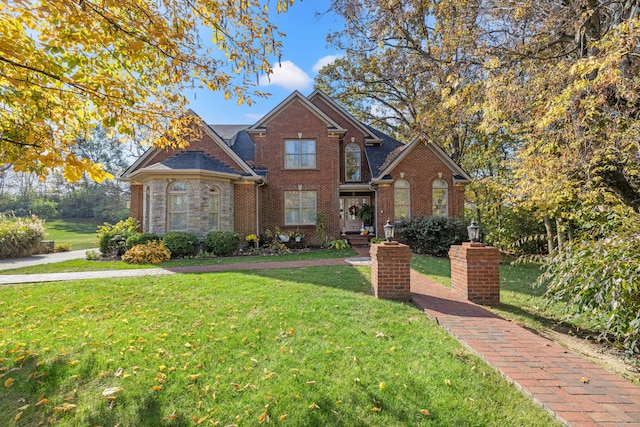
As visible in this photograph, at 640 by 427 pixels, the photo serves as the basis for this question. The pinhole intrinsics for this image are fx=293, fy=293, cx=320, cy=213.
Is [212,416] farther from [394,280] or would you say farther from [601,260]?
[601,260]

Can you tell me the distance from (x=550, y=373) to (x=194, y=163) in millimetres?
13514

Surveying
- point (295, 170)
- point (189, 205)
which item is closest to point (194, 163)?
point (189, 205)

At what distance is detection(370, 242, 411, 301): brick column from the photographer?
5559 millimetres

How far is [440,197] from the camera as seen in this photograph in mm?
15695

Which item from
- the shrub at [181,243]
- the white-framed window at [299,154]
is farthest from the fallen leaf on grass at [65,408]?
the white-framed window at [299,154]

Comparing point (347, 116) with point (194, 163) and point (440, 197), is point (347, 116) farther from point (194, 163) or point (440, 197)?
point (194, 163)

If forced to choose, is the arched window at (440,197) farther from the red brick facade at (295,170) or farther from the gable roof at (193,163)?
the gable roof at (193,163)

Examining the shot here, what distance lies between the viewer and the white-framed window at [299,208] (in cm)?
1583

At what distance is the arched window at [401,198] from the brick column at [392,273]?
1022 centimetres

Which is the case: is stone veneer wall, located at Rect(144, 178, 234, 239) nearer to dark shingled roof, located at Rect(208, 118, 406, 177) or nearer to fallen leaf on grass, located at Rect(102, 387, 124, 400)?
dark shingled roof, located at Rect(208, 118, 406, 177)

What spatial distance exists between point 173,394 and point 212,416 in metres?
0.53

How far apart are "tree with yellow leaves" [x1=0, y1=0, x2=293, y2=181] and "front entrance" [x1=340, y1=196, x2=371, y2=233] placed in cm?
1379

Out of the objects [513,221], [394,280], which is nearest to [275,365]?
[394,280]

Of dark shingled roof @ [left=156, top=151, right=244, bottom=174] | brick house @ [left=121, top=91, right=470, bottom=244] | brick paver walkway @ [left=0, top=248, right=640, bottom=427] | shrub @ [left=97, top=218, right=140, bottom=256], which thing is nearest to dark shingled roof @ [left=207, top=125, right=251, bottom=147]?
brick house @ [left=121, top=91, right=470, bottom=244]
